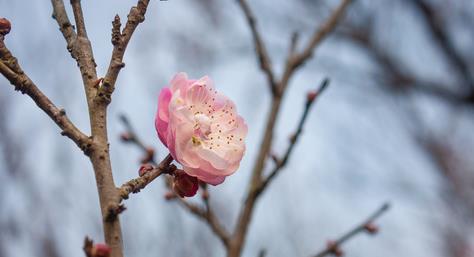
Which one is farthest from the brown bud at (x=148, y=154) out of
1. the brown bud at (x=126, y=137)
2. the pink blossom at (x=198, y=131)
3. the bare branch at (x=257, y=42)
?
the pink blossom at (x=198, y=131)

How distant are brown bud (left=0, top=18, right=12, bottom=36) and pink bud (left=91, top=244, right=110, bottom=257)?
19.2 inches

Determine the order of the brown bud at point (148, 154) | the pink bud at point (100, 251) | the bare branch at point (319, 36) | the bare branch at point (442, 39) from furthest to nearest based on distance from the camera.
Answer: the bare branch at point (442, 39) < the bare branch at point (319, 36) < the brown bud at point (148, 154) < the pink bud at point (100, 251)

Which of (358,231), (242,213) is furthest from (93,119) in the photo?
(358,231)

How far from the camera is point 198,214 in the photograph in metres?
1.96

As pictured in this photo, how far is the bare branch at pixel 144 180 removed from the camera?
34.7 inches

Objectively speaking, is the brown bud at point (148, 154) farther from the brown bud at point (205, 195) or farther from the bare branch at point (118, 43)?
the bare branch at point (118, 43)

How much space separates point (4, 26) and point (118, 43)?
25 cm

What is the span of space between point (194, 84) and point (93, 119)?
286mm

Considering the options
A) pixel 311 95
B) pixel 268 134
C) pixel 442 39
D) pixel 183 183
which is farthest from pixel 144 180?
pixel 442 39

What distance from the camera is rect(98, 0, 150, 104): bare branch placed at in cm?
92

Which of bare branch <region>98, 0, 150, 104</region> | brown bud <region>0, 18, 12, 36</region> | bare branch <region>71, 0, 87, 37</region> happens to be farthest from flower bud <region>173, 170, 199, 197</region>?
brown bud <region>0, 18, 12, 36</region>

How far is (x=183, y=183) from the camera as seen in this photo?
3.36 feet

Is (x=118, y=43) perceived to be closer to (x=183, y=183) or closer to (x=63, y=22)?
(x=63, y=22)

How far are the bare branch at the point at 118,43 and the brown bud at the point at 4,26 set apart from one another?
0.22 metres
